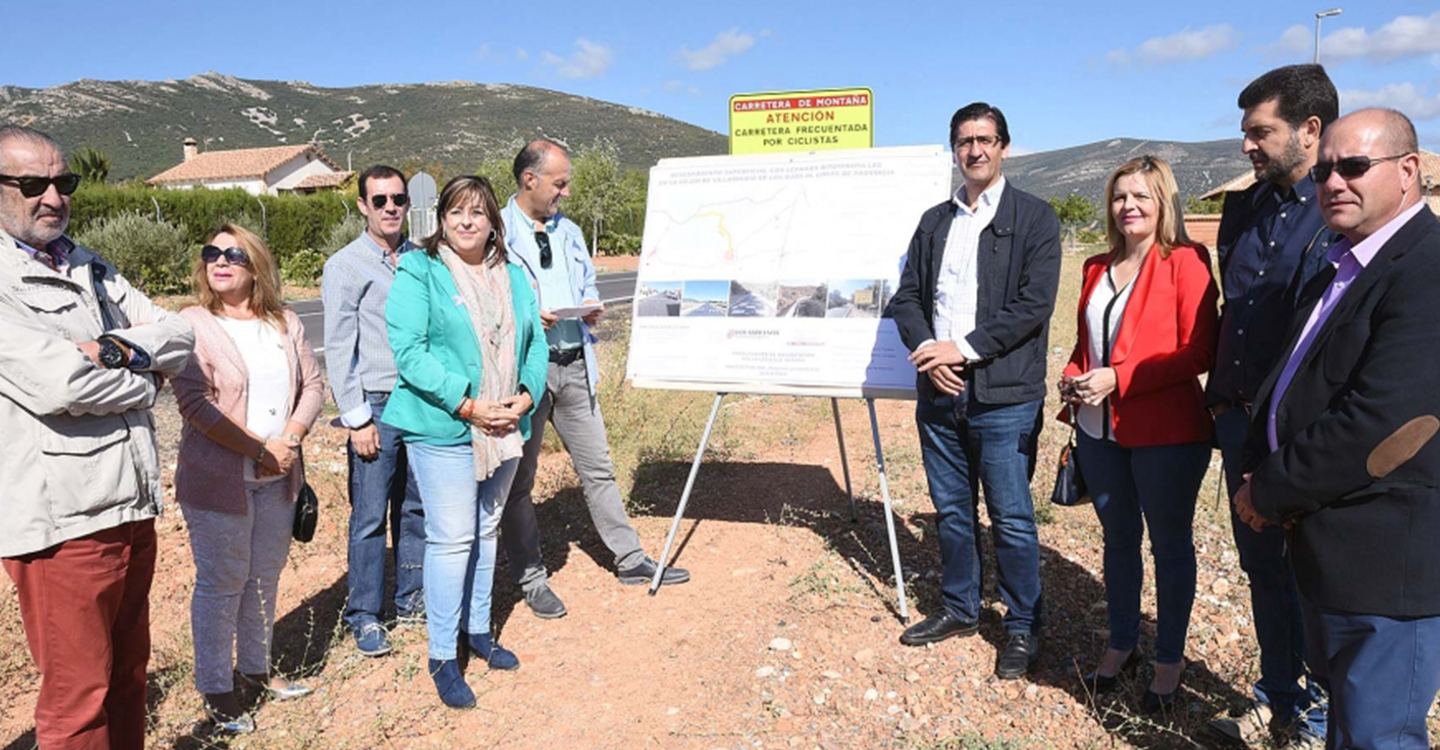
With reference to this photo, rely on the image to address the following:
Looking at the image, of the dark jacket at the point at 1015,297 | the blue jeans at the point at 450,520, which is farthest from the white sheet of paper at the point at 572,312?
the dark jacket at the point at 1015,297

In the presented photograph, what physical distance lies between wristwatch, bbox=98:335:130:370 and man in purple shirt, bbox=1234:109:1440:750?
112 inches

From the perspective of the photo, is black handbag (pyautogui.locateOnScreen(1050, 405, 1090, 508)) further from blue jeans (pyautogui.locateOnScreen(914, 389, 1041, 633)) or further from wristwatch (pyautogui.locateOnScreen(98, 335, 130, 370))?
wristwatch (pyautogui.locateOnScreen(98, 335, 130, 370))

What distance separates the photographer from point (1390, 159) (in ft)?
6.32

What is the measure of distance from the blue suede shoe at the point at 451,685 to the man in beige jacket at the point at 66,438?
1.06 m

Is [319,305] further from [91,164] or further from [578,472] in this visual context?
[91,164]

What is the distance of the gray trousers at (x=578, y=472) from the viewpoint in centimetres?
409

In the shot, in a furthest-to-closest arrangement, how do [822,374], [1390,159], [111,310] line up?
[822,374] → [111,310] → [1390,159]

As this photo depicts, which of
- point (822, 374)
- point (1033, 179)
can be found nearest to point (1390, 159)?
point (822, 374)

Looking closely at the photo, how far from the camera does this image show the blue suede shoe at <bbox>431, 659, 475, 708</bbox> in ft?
10.8

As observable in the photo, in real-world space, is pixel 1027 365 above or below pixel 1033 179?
below

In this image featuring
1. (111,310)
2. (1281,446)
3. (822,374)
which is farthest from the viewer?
(822,374)

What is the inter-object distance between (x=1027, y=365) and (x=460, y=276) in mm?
2113

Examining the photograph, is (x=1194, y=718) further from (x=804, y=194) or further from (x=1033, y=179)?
(x=1033, y=179)

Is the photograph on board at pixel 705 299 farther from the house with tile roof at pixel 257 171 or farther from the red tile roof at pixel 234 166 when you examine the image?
the red tile roof at pixel 234 166
